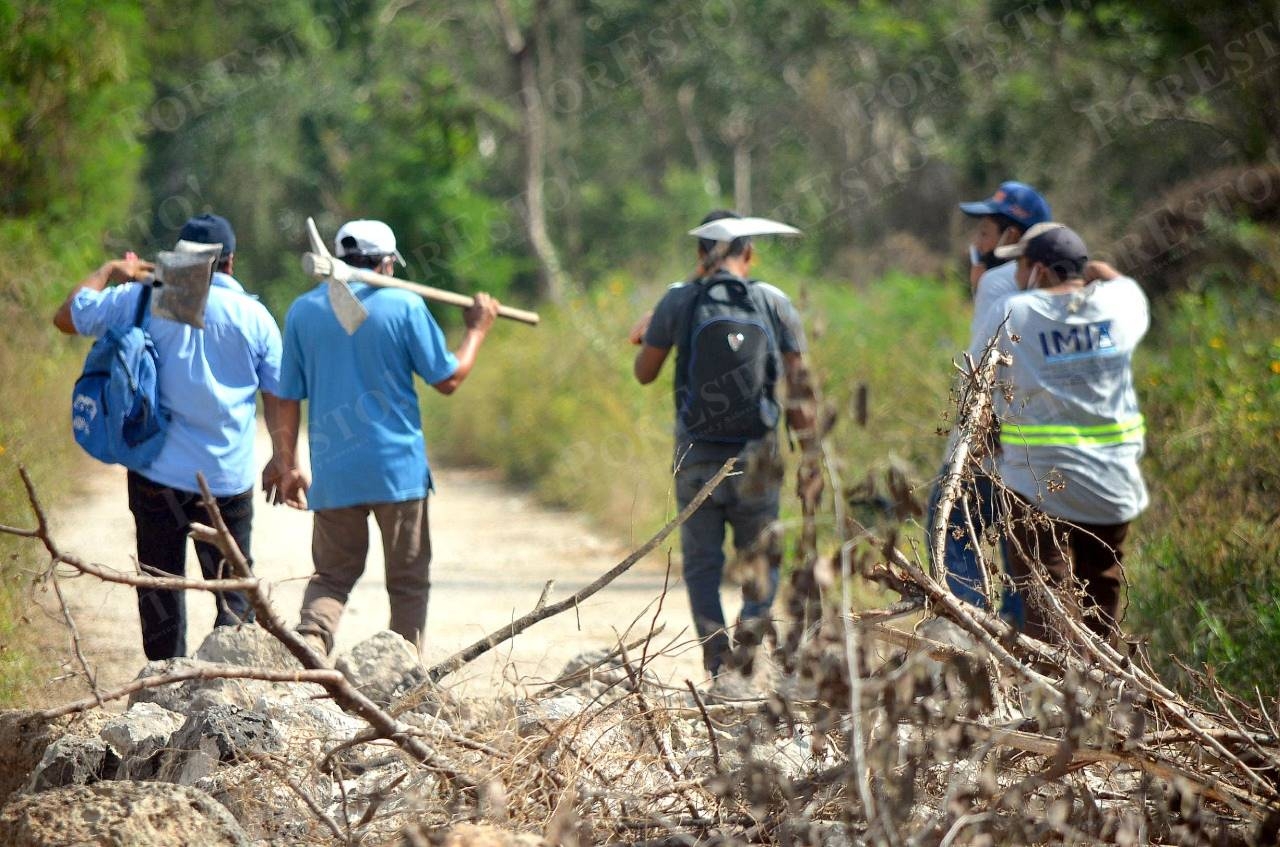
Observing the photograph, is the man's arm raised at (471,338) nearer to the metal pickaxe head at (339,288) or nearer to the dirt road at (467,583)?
the metal pickaxe head at (339,288)

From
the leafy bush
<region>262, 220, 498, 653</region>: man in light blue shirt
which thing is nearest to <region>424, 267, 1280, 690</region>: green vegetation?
the leafy bush

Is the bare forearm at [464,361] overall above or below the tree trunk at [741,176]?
below

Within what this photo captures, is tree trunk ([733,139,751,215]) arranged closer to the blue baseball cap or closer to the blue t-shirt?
the blue baseball cap

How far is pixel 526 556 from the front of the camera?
901 centimetres

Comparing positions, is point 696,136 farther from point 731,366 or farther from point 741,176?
point 731,366

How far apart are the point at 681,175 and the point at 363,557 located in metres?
27.2

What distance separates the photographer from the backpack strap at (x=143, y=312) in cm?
480

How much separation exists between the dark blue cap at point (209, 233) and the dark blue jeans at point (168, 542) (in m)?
0.86

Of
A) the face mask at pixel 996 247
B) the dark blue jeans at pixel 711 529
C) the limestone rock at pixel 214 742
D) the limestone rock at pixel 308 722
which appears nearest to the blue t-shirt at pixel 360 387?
the dark blue jeans at pixel 711 529

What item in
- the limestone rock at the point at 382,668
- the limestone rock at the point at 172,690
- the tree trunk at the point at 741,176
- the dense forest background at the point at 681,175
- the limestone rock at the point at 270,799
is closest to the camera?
the limestone rock at the point at 270,799

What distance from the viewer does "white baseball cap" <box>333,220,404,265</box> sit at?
5.08m

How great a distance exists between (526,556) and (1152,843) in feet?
20.5

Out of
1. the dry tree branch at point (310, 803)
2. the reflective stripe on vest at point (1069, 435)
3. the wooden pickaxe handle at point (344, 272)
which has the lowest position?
the dry tree branch at point (310, 803)

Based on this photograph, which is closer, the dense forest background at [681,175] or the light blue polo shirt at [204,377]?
the light blue polo shirt at [204,377]
